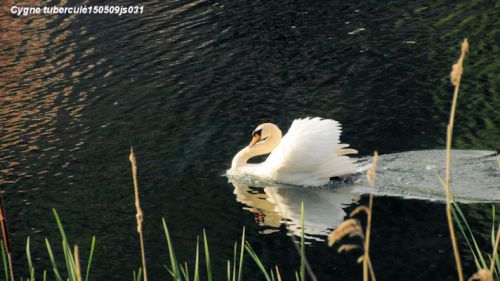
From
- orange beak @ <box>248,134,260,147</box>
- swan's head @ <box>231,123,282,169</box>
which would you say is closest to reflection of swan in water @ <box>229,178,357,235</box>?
swan's head @ <box>231,123,282,169</box>

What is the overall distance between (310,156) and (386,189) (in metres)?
1.16

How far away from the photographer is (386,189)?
36.4 ft

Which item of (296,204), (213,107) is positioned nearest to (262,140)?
(296,204)

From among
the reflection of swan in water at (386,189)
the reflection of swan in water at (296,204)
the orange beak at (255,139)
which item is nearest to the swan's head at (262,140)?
the orange beak at (255,139)

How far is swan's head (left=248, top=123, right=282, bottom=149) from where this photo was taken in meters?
12.6

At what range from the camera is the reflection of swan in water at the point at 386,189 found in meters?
10.5

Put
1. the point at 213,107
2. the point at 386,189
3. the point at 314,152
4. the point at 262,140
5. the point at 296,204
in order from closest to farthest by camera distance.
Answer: the point at 386,189 → the point at 296,204 → the point at 314,152 → the point at 262,140 → the point at 213,107

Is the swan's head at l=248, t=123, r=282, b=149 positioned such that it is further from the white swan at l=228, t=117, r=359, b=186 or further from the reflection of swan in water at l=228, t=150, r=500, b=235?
the reflection of swan in water at l=228, t=150, r=500, b=235

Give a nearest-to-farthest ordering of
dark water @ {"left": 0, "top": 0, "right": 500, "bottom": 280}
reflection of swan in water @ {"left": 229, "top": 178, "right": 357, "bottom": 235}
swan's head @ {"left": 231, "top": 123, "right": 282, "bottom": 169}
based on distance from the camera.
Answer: dark water @ {"left": 0, "top": 0, "right": 500, "bottom": 280} < reflection of swan in water @ {"left": 229, "top": 178, "right": 357, "bottom": 235} < swan's head @ {"left": 231, "top": 123, "right": 282, "bottom": 169}

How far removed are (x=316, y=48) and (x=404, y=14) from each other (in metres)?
2.77

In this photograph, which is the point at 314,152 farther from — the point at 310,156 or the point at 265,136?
the point at 265,136

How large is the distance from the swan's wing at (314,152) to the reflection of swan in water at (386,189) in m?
0.24

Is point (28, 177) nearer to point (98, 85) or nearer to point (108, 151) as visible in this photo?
point (108, 151)

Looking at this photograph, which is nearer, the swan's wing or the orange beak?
the swan's wing
